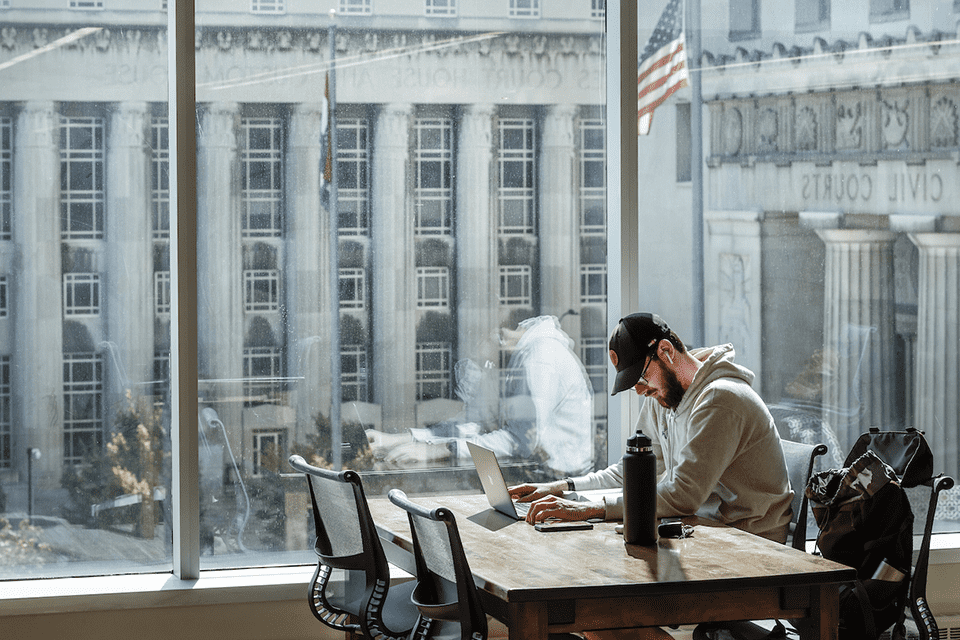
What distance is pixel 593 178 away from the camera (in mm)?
4246

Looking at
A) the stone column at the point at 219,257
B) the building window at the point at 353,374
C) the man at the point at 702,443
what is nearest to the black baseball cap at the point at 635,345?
the man at the point at 702,443

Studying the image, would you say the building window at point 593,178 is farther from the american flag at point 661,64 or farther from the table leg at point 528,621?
the table leg at point 528,621

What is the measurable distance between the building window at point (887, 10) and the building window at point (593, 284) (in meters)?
1.57

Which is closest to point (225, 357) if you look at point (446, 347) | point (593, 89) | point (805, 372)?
point (446, 347)

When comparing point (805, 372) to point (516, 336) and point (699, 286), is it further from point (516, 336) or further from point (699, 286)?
point (516, 336)

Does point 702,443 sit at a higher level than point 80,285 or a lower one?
lower

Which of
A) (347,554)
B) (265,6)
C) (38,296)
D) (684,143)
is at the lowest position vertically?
(347,554)

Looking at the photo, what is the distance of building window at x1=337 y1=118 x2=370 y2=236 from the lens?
13.3 ft

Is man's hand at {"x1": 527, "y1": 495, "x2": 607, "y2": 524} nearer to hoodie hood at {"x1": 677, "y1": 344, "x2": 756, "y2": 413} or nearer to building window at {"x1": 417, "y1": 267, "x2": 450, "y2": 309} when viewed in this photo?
hoodie hood at {"x1": 677, "y1": 344, "x2": 756, "y2": 413}

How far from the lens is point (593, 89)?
4.25 m

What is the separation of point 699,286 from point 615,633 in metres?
1.70

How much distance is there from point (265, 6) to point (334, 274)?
1.03 m

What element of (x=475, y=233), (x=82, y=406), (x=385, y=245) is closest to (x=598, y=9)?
(x=475, y=233)

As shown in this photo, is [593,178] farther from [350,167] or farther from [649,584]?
[649,584]
